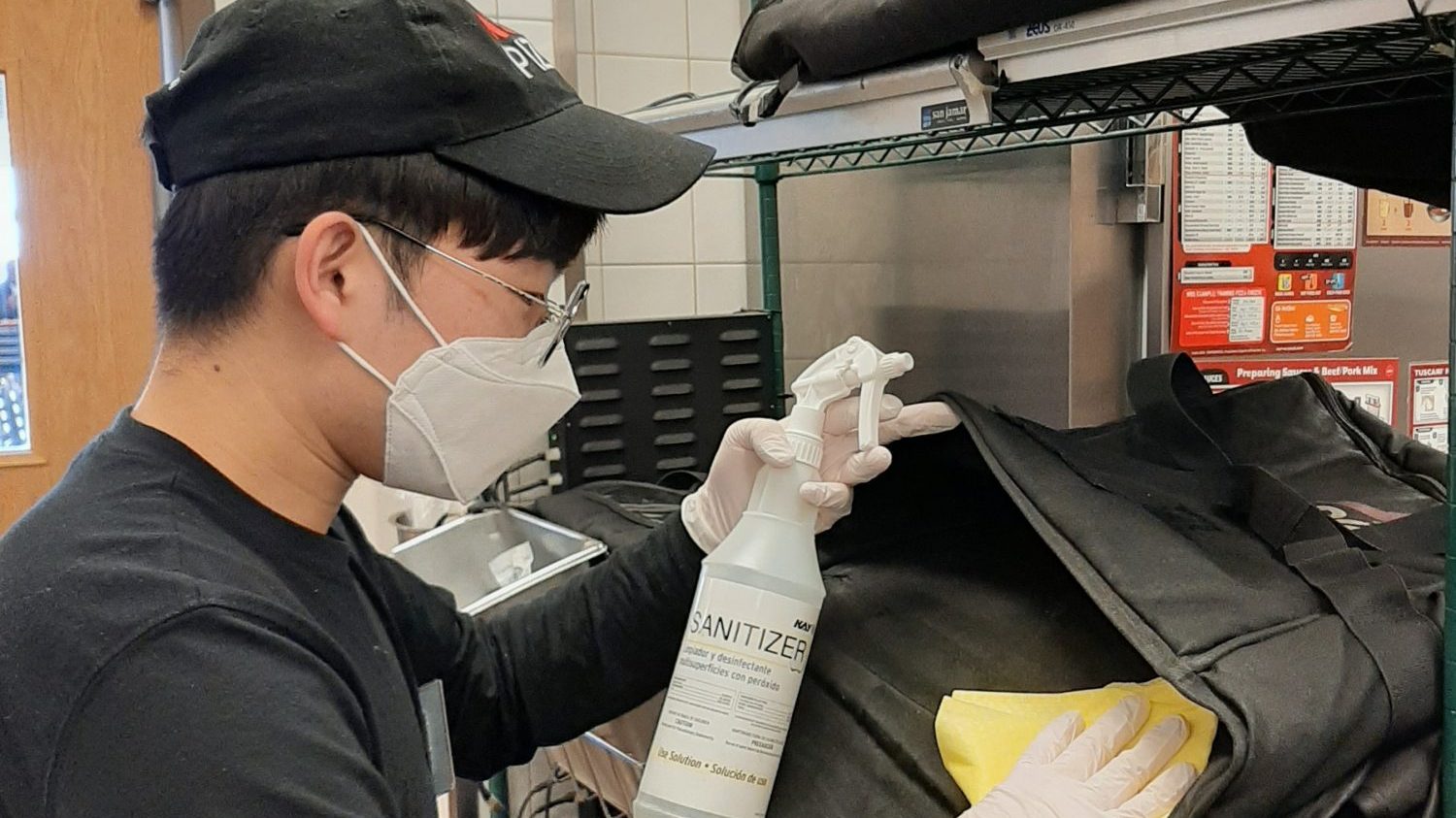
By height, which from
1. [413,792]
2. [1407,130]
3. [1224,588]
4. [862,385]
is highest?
[1407,130]

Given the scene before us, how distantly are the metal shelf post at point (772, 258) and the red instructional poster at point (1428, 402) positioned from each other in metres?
0.96

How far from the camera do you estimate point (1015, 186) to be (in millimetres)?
1471

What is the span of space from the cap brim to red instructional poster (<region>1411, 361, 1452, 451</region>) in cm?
138

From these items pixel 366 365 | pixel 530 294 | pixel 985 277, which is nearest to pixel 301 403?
pixel 366 365

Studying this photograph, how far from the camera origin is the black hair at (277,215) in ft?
2.17

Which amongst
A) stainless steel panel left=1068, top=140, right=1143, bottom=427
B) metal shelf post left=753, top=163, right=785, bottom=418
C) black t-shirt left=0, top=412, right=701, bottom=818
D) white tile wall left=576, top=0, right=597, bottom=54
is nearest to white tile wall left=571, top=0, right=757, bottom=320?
white tile wall left=576, top=0, right=597, bottom=54

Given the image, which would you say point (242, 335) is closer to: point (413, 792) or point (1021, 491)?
point (413, 792)

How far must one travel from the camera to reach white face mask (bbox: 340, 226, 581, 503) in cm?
73

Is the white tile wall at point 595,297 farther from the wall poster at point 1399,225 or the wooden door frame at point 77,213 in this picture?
the wall poster at point 1399,225

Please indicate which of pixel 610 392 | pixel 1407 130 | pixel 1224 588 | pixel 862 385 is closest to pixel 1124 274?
pixel 1407 130

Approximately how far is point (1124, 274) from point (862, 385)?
2.60 ft

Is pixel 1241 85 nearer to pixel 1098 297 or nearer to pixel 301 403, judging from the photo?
pixel 1098 297

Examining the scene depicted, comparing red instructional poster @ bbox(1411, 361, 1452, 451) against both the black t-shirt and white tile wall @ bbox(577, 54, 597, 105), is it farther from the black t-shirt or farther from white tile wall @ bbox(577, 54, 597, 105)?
the black t-shirt

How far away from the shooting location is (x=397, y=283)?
0.70 m
